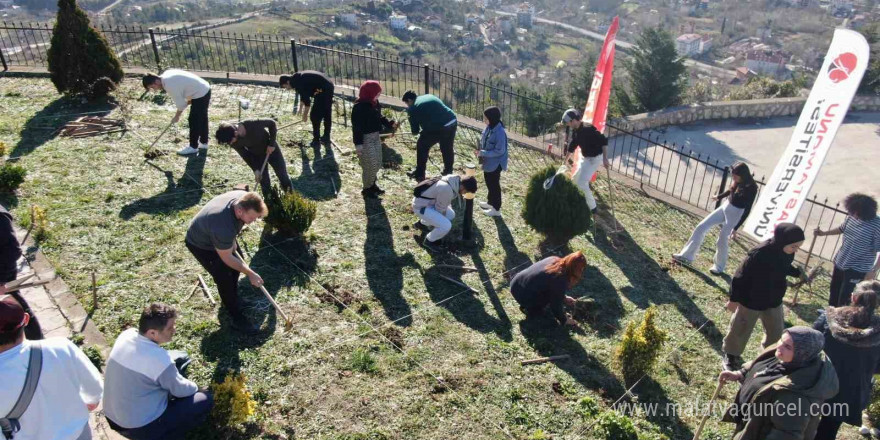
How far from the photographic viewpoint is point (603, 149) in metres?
8.12

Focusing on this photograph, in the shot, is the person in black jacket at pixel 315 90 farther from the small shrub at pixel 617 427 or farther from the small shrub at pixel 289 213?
the small shrub at pixel 617 427

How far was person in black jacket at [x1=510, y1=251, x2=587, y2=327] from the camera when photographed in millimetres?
5598

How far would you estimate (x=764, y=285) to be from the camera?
17.0 ft

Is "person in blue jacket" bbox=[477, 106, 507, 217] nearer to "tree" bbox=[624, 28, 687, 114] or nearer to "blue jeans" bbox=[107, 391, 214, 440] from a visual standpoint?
"blue jeans" bbox=[107, 391, 214, 440]

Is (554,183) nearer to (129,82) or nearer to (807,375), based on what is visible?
(807,375)

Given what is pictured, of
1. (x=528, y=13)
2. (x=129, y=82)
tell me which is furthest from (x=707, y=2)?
(x=129, y=82)

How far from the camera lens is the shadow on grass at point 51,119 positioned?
9031mm

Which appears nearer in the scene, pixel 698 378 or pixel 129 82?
pixel 698 378

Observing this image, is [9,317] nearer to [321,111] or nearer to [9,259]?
[9,259]

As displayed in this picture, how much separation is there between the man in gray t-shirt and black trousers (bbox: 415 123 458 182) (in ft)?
12.2

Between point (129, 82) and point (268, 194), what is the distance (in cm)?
715

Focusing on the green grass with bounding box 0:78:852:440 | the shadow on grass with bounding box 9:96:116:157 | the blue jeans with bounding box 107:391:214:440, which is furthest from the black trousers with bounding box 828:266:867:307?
the shadow on grass with bounding box 9:96:116:157

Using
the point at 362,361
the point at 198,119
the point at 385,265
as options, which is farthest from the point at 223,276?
the point at 198,119

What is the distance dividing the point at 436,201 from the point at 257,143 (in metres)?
2.34
